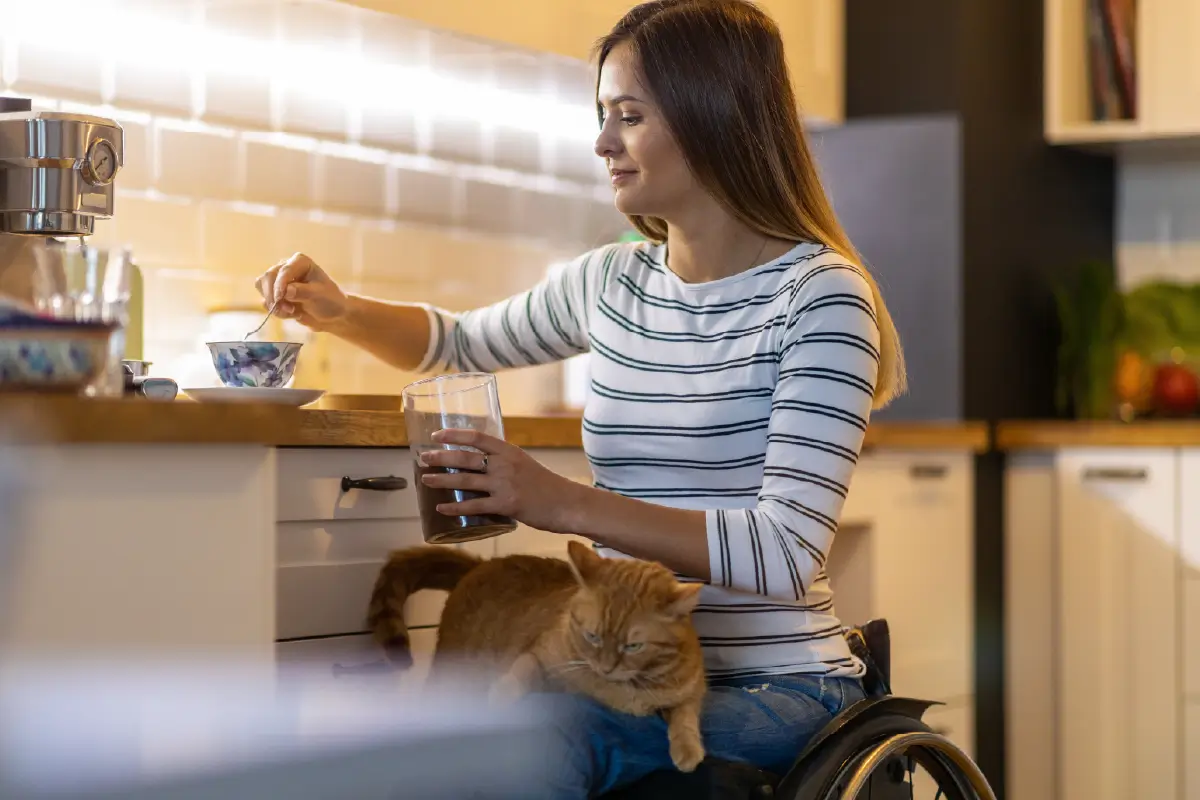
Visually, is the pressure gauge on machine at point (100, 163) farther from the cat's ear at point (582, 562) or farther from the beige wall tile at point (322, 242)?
the cat's ear at point (582, 562)

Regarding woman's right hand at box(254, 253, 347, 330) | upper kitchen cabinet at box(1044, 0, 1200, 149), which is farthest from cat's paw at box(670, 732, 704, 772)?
upper kitchen cabinet at box(1044, 0, 1200, 149)

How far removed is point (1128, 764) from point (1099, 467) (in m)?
0.61

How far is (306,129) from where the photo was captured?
253 cm

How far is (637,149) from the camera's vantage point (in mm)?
1615

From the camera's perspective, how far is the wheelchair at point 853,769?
4.28 ft

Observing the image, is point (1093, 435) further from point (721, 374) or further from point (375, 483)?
point (375, 483)

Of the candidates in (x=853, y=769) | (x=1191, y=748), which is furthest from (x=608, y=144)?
(x=1191, y=748)

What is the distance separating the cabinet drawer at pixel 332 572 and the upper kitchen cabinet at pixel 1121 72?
86.4 inches

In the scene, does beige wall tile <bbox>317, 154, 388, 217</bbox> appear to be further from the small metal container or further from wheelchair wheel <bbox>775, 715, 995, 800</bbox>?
wheelchair wheel <bbox>775, 715, 995, 800</bbox>

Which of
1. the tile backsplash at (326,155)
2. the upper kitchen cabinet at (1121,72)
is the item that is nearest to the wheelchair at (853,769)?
the tile backsplash at (326,155)

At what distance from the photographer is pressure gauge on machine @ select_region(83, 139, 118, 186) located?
1.72 m

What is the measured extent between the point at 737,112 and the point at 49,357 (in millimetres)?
845

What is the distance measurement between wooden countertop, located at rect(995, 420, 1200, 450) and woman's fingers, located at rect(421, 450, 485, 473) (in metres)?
2.00

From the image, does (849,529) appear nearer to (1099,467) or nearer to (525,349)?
(1099,467)
